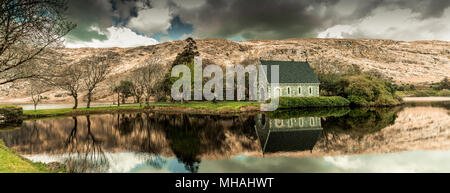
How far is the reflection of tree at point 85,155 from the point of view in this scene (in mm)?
8711

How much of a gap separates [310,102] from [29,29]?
120 ft

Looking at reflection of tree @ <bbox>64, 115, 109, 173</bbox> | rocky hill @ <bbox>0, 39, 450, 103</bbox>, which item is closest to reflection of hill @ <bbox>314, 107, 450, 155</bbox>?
reflection of tree @ <bbox>64, 115, 109, 173</bbox>

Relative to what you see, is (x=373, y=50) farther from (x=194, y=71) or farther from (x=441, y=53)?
(x=194, y=71)

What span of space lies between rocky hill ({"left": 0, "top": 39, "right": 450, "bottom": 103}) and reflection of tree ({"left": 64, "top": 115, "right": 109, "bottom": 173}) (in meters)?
90.1

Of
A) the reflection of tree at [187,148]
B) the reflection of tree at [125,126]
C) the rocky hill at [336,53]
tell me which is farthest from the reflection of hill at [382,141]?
the rocky hill at [336,53]

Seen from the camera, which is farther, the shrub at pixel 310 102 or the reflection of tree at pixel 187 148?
the shrub at pixel 310 102

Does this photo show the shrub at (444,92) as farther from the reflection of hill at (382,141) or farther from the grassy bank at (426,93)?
the reflection of hill at (382,141)

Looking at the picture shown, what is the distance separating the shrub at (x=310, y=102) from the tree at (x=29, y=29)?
3073cm

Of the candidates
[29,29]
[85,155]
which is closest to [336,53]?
[85,155]

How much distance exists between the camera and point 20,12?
9.45 metres
